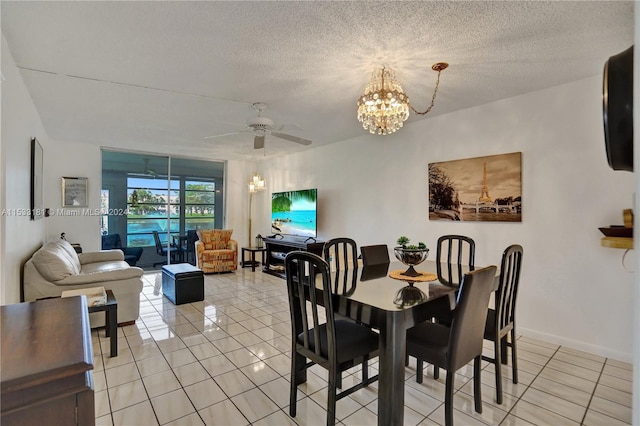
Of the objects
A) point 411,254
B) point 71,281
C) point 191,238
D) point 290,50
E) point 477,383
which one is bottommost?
point 477,383

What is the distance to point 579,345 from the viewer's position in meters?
2.84

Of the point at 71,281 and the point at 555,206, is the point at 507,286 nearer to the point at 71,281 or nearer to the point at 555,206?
the point at 555,206

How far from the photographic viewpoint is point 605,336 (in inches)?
107

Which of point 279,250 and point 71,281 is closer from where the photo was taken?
point 71,281

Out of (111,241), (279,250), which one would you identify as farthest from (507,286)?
(111,241)

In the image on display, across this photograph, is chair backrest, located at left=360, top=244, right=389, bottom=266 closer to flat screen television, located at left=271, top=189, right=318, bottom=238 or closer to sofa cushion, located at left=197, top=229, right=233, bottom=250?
flat screen television, located at left=271, top=189, right=318, bottom=238

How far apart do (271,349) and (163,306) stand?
2.01 m

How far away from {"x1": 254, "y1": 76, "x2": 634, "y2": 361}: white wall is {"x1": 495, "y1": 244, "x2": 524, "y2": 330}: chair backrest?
3.56 feet

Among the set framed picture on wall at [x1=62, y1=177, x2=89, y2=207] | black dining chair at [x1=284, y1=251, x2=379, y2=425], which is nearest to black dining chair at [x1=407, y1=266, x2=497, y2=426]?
black dining chair at [x1=284, y1=251, x2=379, y2=425]

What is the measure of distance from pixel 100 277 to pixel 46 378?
293 cm

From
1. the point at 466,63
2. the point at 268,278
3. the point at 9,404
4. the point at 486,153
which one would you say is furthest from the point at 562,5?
the point at 268,278

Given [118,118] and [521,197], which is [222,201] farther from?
[521,197]

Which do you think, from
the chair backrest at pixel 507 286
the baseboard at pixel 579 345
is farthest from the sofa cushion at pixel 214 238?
the chair backrest at pixel 507 286

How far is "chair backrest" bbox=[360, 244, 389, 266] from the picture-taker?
9.87ft
